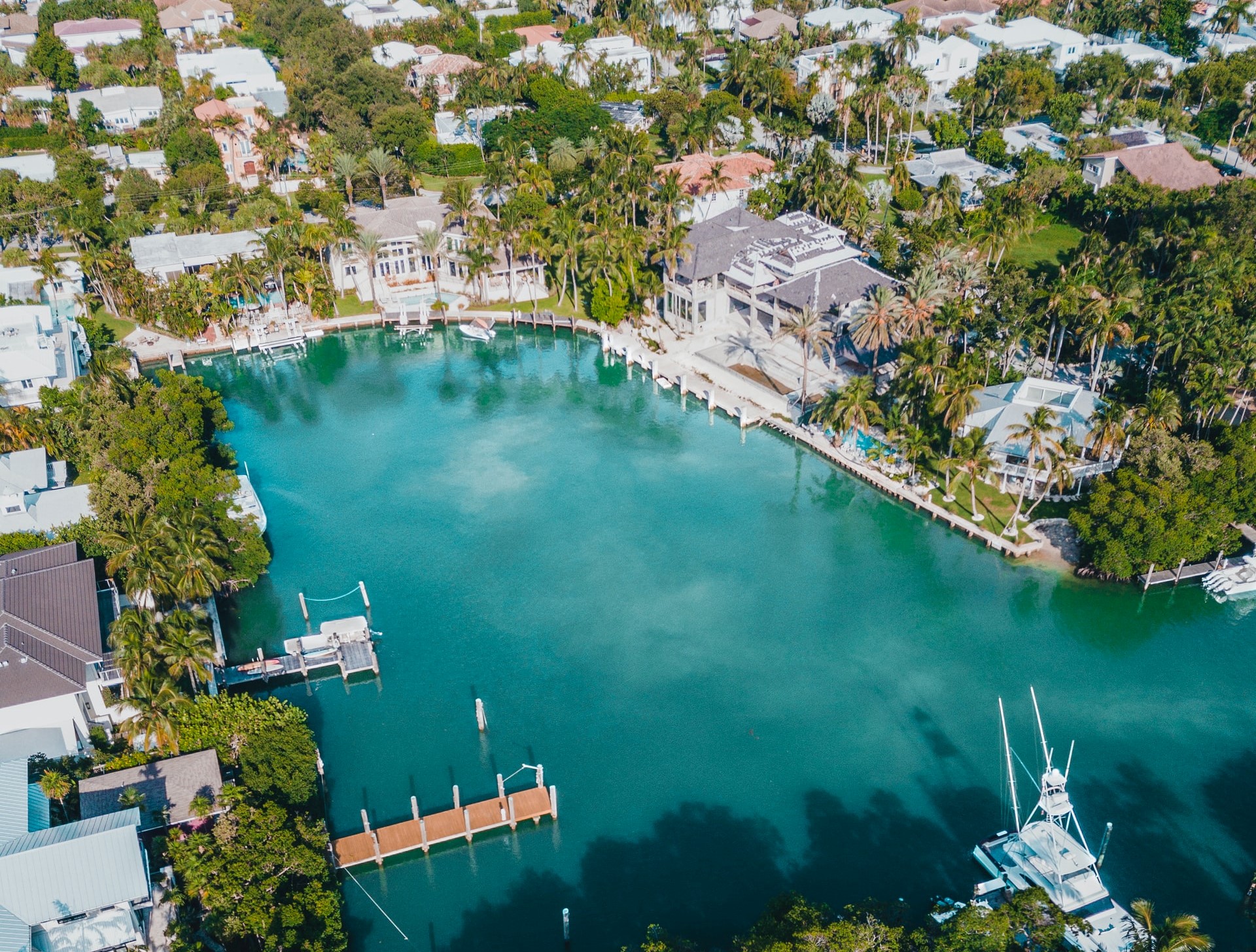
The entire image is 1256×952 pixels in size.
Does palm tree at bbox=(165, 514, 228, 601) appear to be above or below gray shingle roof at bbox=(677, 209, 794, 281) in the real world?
below

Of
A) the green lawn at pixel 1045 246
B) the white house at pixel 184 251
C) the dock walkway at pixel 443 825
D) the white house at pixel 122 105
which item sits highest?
the white house at pixel 122 105

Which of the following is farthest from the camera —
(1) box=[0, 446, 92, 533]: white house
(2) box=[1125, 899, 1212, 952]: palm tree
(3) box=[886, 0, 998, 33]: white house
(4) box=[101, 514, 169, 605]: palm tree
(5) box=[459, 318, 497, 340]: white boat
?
(3) box=[886, 0, 998, 33]: white house

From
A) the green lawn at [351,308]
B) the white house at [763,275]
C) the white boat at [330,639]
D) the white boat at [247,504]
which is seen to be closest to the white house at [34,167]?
the green lawn at [351,308]

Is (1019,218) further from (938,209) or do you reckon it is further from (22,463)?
(22,463)

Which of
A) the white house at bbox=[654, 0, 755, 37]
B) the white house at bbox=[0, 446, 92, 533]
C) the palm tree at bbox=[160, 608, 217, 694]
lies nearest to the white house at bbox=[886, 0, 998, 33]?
the white house at bbox=[654, 0, 755, 37]

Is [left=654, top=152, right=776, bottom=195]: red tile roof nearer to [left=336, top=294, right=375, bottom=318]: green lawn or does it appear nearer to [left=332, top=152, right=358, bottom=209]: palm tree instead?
[left=332, top=152, right=358, bottom=209]: palm tree

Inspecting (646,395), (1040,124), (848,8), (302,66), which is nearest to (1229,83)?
(1040,124)

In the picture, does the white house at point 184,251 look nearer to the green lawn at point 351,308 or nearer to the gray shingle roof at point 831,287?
the green lawn at point 351,308
